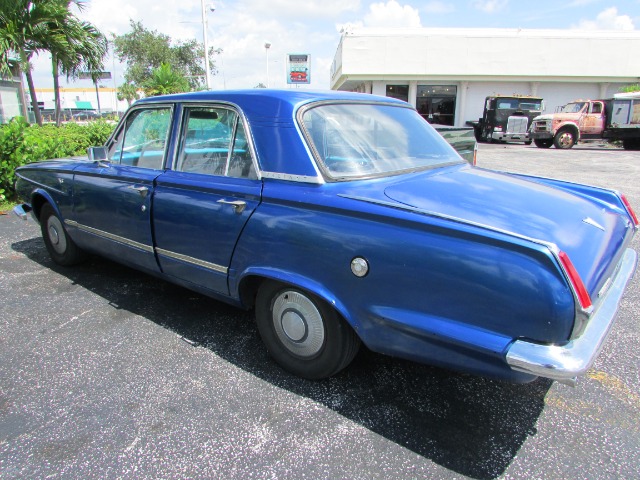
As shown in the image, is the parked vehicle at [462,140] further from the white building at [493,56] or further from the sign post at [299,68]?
the sign post at [299,68]

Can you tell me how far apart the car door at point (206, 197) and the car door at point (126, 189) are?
172mm

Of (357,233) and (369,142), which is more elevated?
(369,142)

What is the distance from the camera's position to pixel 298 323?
2.51 meters

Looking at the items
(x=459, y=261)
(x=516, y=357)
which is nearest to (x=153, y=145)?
(x=459, y=261)

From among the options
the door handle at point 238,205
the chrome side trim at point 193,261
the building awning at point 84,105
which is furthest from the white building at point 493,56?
the building awning at point 84,105

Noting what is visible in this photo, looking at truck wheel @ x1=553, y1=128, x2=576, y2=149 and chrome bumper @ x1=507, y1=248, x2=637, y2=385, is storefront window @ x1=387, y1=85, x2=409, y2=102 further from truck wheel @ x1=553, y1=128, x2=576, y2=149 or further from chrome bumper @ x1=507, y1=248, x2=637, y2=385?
chrome bumper @ x1=507, y1=248, x2=637, y2=385

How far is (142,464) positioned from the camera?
204 cm

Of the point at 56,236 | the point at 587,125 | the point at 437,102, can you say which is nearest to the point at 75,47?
the point at 56,236

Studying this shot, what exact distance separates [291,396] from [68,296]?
97.9 inches

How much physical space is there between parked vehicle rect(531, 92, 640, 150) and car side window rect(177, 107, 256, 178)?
1966 cm

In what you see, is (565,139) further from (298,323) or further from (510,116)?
(298,323)

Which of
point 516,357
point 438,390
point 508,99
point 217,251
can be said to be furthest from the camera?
point 508,99

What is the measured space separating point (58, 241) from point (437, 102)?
27868 mm

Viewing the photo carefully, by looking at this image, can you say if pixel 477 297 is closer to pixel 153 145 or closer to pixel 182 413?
pixel 182 413
